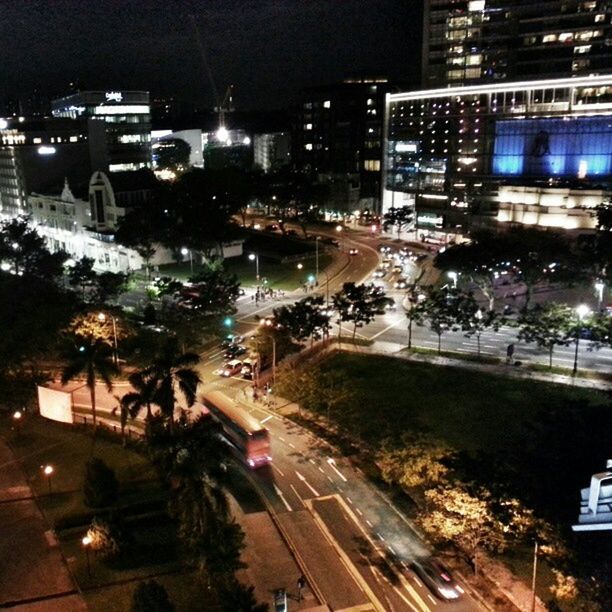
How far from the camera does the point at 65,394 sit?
4191 centimetres

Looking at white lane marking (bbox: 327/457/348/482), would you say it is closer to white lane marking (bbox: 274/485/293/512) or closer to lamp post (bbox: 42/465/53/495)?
white lane marking (bbox: 274/485/293/512)

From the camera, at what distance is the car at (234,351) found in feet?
178

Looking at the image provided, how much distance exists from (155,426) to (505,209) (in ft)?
272

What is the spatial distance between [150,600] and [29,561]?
9460 millimetres

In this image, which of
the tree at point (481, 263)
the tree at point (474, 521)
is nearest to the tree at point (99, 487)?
the tree at point (474, 521)

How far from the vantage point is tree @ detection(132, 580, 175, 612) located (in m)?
23.7

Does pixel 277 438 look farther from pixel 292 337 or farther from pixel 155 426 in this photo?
pixel 292 337

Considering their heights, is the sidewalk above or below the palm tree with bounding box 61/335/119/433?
below

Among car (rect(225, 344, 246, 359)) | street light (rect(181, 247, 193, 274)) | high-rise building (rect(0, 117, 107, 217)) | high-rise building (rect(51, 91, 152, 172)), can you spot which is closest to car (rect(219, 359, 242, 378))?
car (rect(225, 344, 246, 359))

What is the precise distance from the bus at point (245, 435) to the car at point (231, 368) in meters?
10.00

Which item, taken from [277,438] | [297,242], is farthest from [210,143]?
[277,438]

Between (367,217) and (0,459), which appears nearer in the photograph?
(0,459)

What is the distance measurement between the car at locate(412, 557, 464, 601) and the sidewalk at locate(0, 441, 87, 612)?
14754mm

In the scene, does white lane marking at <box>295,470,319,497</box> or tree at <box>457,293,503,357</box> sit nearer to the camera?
white lane marking at <box>295,470,319,497</box>
